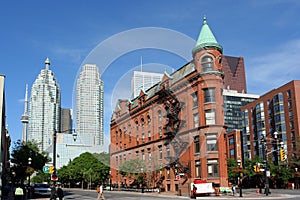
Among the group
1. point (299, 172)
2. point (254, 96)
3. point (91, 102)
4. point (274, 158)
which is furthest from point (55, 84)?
point (91, 102)

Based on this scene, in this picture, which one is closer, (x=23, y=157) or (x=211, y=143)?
(x=211, y=143)

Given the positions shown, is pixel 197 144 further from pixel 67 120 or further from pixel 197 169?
pixel 67 120

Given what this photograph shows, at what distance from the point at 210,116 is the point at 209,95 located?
10.8 feet

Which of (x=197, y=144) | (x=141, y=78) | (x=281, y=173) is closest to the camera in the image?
(x=141, y=78)

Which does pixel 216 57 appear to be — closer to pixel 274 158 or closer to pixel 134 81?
pixel 134 81

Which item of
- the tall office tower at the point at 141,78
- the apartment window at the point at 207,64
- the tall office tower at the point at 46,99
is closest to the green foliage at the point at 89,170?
the tall office tower at the point at 46,99

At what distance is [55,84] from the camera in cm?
13112

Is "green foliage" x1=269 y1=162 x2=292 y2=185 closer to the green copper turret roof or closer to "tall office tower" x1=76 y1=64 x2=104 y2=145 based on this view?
the green copper turret roof

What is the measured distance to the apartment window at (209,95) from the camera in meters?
56.2

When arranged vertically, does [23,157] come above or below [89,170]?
above

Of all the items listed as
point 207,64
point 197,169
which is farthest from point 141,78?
point 197,169

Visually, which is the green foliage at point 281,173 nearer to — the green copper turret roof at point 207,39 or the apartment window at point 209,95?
the apartment window at point 209,95

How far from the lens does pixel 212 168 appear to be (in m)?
54.5

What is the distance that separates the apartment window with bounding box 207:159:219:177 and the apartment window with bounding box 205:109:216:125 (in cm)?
583
